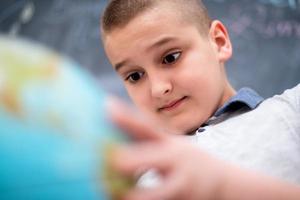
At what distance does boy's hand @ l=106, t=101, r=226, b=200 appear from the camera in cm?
26

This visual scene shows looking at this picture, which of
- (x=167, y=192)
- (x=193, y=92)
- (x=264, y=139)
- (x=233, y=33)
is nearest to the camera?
(x=167, y=192)

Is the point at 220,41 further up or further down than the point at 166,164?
further up

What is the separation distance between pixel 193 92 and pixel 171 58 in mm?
65

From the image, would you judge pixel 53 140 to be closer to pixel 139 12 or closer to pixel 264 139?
pixel 264 139

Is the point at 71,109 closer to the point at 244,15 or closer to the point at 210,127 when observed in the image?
the point at 210,127

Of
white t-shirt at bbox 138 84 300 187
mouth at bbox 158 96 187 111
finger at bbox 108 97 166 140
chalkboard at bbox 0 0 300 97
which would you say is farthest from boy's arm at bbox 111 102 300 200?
chalkboard at bbox 0 0 300 97

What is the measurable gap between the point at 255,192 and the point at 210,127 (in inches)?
15.2

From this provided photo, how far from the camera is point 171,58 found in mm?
702

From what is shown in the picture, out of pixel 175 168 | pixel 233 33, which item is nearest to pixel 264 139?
pixel 175 168

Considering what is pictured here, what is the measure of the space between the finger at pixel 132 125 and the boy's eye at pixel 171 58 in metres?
0.43

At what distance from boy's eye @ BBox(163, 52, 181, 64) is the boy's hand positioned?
42 centimetres

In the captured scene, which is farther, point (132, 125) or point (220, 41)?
point (220, 41)

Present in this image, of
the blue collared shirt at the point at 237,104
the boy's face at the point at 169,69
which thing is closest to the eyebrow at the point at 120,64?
the boy's face at the point at 169,69

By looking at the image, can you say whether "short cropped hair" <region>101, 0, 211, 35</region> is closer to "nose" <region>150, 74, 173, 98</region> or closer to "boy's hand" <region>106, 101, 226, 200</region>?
"nose" <region>150, 74, 173, 98</region>
